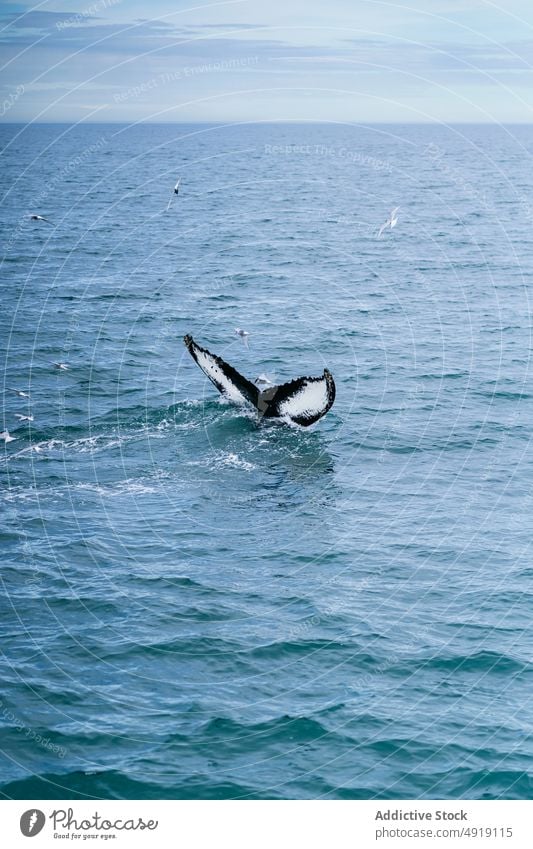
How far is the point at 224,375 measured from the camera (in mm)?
50375

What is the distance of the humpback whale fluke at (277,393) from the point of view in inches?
1857

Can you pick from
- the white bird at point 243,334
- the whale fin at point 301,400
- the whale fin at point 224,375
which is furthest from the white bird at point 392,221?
the whale fin at point 224,375

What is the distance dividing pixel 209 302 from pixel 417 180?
356ft

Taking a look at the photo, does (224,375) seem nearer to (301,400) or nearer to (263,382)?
(263,382)

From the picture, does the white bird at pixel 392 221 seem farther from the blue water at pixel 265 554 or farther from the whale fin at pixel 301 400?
the whale fin at pixel 301 400

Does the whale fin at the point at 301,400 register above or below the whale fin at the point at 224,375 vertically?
below

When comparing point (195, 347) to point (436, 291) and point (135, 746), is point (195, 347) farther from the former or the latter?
point (436, 291)

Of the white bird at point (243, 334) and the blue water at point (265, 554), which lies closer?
the blue water at point (265, 554)

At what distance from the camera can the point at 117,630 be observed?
33.2 metres

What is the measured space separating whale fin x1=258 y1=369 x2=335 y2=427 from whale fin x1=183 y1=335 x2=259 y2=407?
802 millimetres

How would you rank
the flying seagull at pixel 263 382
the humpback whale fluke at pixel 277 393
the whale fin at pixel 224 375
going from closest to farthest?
the humpback whale fluke at pixel 277 393
the whale fin at pixel 224 375
the flying seagull at pixel 263 382

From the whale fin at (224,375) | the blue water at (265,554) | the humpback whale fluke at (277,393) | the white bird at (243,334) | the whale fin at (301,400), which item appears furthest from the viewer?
the whale fin at (224,375)

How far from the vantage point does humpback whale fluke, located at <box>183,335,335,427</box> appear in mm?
47156

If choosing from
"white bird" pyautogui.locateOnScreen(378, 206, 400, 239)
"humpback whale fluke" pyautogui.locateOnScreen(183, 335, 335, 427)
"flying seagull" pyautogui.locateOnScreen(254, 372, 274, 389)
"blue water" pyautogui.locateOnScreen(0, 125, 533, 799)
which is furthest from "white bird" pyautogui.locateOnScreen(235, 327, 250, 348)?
"white bird" pyautogui.locateOnScreen(378, 206, 400, 239)
